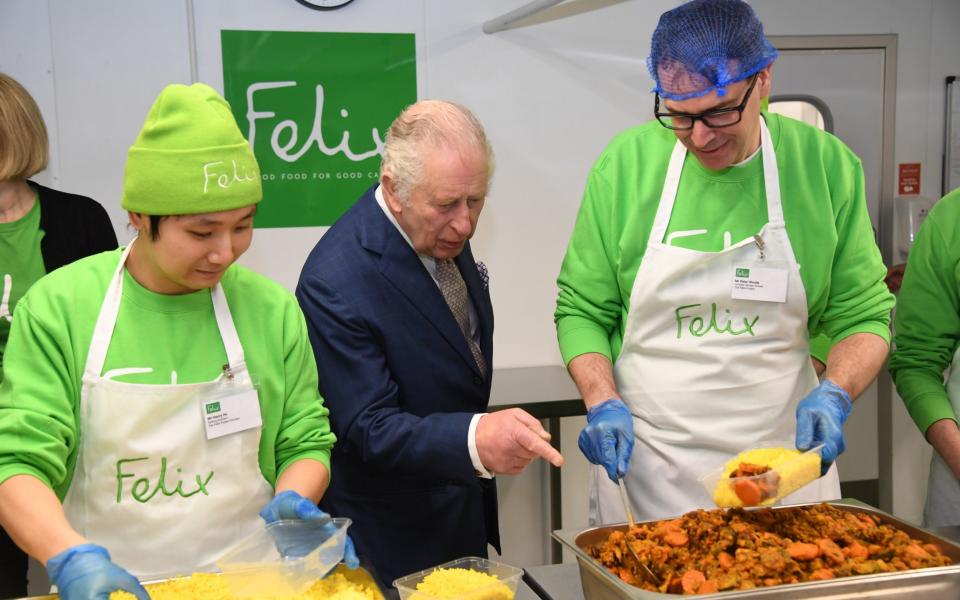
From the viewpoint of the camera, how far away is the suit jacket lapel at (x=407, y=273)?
1.79 m

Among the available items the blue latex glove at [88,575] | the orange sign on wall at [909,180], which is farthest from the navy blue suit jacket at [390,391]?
the orange sign on wall at [909,180]

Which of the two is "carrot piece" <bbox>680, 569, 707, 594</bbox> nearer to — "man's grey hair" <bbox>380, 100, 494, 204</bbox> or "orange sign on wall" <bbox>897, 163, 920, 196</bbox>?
"man's grey hair" <bbox>380, 100, 494, 204</bbox>

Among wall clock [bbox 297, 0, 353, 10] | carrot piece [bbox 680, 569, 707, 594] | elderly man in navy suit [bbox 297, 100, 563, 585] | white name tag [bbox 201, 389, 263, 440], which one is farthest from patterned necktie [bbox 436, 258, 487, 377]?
wall clock [bbox 297, 0, 353, 10]

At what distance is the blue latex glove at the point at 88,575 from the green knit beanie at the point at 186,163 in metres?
0.50

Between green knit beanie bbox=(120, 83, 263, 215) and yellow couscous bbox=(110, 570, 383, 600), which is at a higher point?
green knit beanie bbox=(120, 83, 263, 215)

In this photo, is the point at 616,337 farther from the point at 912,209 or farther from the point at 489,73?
the point at 912,209

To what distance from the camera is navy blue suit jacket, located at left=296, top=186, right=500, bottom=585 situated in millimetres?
1660

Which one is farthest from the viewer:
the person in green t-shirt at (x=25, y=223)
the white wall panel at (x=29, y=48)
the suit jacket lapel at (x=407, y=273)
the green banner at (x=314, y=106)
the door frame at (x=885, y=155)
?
the door frame at (x=885, y=155)

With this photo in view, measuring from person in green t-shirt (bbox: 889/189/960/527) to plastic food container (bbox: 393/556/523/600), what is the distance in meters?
1.10

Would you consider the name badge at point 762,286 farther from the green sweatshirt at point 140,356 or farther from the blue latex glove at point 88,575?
the blue latex glove at point 88,575

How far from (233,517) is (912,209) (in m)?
3.78

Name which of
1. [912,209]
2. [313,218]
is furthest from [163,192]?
[912,209]

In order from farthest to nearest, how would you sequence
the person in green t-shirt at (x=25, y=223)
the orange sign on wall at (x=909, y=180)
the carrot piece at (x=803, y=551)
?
the orange sign on wall at (x=909, y=180) → the person in green t-shirt at (x=25, y=223) → the carrot piece at (x=803, y=551)

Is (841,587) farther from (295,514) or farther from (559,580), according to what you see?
(295,514)
